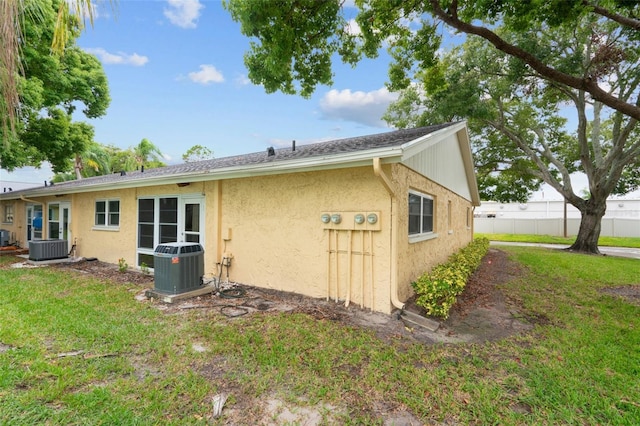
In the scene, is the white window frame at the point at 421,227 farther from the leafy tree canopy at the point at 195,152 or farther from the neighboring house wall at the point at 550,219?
the leafy tree canopy at the point at 195,152

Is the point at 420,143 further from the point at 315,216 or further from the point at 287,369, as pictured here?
the point at 287,369

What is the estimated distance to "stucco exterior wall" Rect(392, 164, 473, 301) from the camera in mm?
5121

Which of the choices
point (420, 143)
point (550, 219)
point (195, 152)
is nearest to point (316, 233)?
point (420, 143)

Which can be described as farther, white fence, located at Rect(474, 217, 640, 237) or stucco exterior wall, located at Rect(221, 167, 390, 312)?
white fence, located at Rect(474, 217, 640, 237)

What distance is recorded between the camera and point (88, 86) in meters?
12.8

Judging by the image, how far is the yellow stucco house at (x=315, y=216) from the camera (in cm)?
493

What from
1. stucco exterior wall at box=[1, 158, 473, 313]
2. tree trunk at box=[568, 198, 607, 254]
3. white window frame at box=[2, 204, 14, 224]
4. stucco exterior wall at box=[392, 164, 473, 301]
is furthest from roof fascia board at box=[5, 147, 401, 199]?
tree trunk at box=[568, 198, 607, 254]

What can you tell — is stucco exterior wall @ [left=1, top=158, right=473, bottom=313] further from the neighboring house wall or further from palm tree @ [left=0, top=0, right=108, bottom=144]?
the neighboring house wall

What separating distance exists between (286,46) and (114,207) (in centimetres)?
740

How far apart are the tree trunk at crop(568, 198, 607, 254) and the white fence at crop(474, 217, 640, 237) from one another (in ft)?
43.3

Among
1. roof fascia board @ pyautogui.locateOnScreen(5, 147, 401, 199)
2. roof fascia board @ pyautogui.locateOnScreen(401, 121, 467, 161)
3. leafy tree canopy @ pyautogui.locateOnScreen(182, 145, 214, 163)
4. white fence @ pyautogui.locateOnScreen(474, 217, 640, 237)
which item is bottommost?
white fence @ pyautogui.locateOnScreen(474, 217, 640, 237)

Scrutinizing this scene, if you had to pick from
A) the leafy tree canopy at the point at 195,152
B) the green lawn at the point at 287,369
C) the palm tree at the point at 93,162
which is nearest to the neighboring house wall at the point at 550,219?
the green lawn at the point at 287,369

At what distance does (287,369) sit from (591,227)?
Answer: 19.2 meters

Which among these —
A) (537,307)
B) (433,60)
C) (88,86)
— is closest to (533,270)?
(537,307)
